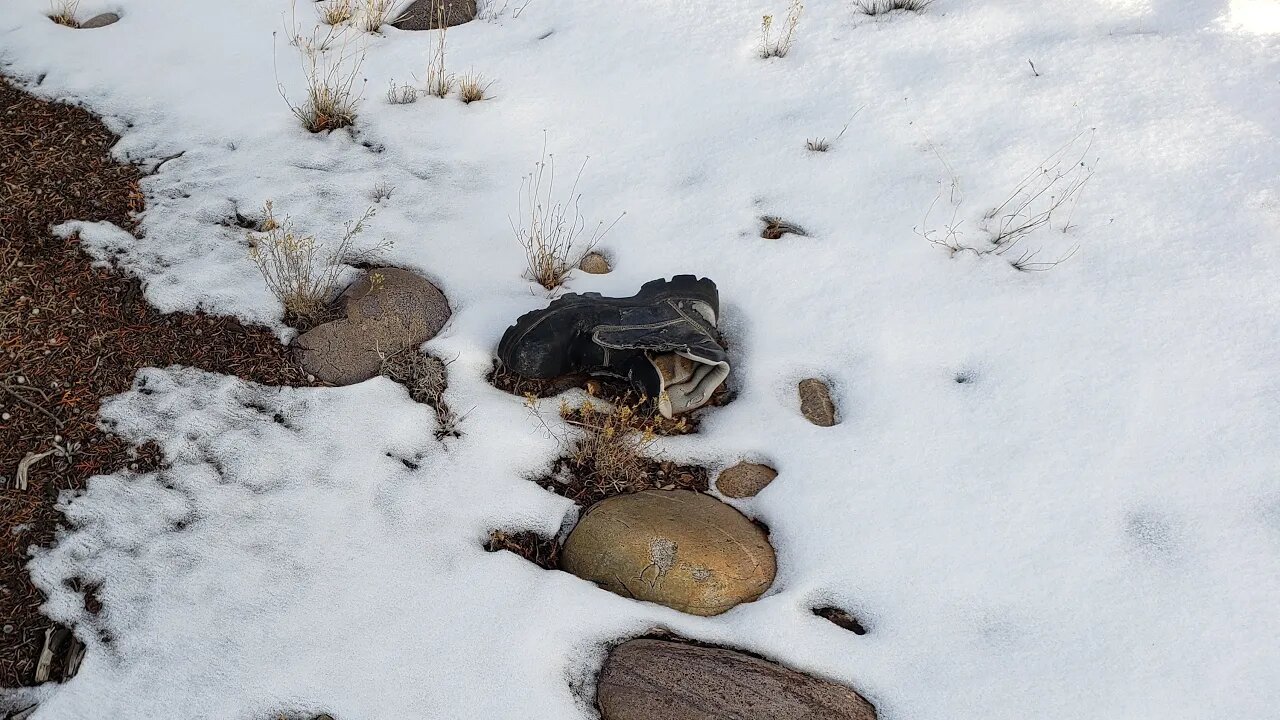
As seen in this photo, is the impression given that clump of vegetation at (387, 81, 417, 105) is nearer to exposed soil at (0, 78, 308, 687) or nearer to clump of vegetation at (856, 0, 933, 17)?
exposed soil at (0, 78, 308, 687)

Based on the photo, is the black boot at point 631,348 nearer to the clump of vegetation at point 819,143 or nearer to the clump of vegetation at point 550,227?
the clump of vegetation at point 550,227

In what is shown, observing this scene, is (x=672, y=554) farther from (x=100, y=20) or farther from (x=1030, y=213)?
(x=100, y=20)

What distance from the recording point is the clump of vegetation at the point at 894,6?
5051mm

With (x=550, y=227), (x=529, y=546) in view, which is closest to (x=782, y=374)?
(x=529, y=546)

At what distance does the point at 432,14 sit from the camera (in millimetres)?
5520

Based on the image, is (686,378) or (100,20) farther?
(100,20)

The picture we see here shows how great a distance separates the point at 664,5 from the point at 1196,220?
11.0ft

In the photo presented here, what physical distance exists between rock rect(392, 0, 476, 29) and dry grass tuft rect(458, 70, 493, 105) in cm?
68

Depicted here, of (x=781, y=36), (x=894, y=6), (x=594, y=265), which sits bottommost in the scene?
(x=594, y=265)

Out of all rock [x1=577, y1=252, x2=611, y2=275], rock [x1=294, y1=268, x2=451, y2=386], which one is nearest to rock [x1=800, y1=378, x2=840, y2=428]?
rock [x1=577, y1=252, x2=611, y2=275]

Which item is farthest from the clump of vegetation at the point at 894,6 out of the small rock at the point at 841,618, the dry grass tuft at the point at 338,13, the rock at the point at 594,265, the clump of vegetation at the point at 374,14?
the small rock at the point at 841,618

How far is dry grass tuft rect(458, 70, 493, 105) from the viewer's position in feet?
16.2

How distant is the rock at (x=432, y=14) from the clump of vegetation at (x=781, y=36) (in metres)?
2.01

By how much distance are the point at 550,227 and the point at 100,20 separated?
12.0 feet
